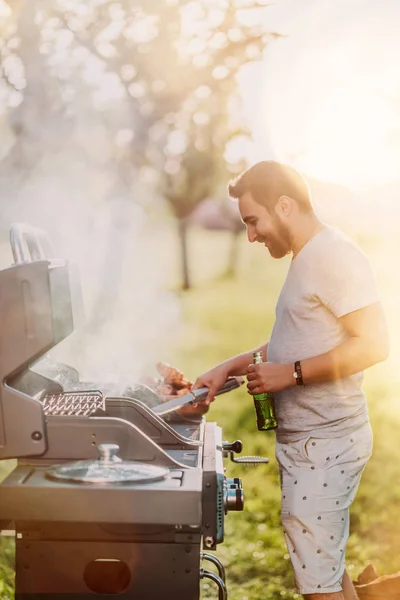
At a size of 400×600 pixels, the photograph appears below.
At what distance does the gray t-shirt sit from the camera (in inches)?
105

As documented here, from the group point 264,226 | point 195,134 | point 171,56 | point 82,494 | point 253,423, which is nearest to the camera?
point 82,494

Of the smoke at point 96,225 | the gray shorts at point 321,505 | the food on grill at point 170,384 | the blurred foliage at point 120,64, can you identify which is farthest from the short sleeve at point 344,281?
the blurred foliage at point 120,64

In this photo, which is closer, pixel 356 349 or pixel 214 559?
pixel 356 349

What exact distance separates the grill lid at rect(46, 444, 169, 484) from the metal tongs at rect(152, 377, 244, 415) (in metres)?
0.68

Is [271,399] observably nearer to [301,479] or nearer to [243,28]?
[301,479]

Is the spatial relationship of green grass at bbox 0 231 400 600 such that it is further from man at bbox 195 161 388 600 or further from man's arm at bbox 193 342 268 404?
man at bbox 195 161 388 600

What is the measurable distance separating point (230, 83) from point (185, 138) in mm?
1519

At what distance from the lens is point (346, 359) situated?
2.64m

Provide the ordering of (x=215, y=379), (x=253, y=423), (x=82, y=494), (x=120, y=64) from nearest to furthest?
(x=82, y=494) < (x=215, y=379) < (x=120, y=64) < (x=253, y=423)

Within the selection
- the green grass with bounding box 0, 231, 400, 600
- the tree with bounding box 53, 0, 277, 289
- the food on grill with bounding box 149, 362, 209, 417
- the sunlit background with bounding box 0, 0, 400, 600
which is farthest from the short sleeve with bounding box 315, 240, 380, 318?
the tree with bounding box 53, 0, 277, 289

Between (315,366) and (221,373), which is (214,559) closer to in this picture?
(221,373)

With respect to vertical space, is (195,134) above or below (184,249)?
above

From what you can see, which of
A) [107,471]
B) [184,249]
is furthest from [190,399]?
[184,249]

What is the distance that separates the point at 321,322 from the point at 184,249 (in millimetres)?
8084
